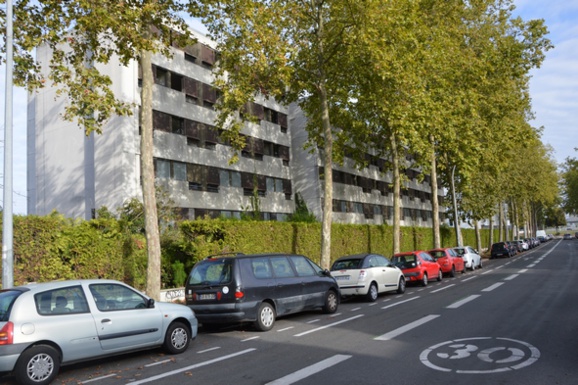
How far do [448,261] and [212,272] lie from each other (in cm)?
1902

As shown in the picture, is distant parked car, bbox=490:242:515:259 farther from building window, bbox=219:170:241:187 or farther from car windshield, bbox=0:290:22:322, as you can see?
car windshield, bbox=0:290:22:322

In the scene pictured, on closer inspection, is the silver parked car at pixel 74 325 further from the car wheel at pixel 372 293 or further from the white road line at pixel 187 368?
the car wheel at pixel 372 293

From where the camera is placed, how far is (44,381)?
24.6 feet

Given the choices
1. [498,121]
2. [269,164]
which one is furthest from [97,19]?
[498,121]

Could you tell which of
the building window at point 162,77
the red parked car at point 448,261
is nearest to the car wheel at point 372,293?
the red parked car at point 448,261

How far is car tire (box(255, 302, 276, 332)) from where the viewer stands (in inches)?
459

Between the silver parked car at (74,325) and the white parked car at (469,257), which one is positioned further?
the white parked car at (469,257)

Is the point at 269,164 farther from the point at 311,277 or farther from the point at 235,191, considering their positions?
the point at 311,277

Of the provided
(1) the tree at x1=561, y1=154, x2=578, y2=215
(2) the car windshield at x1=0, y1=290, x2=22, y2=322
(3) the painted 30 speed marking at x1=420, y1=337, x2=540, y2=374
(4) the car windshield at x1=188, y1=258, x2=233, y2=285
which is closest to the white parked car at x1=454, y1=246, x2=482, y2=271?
(4) the car windshield at x1=188, y1=258, x2=233, y2=285

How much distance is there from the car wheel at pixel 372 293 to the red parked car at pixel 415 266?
5.30 meters

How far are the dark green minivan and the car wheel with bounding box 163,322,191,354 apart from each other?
1.68 metres

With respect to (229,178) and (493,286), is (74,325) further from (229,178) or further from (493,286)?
(229,178)

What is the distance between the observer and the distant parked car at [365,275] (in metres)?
17.2

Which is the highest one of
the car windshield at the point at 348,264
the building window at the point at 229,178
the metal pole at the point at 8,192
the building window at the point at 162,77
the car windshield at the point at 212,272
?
the building window at the point at 162,77
